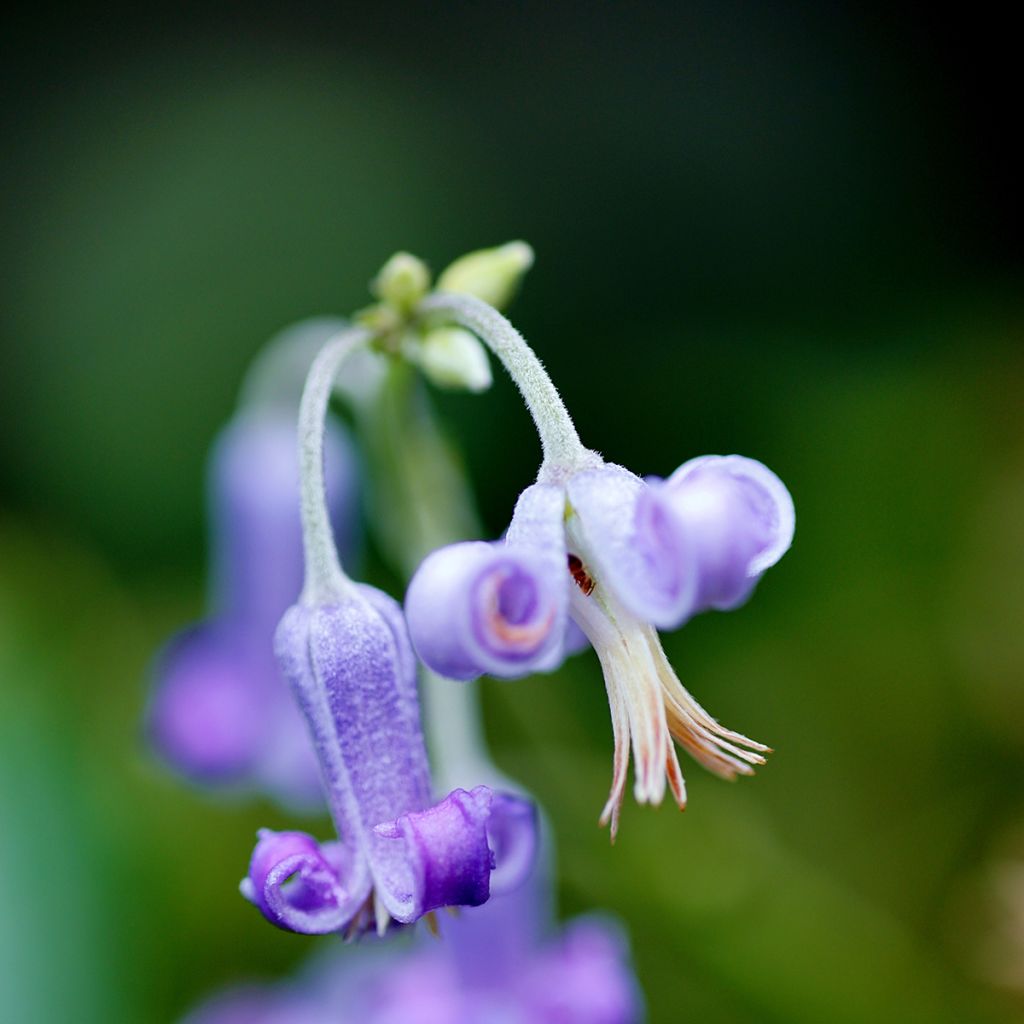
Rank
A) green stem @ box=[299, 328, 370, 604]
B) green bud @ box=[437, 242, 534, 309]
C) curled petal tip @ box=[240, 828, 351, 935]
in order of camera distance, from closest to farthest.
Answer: curled petal tip @ box=[240, 828, 351, 935]
green stem @ box=[299, 328, 370, 604]
green bud @ box=[437, 242, 534, 309]

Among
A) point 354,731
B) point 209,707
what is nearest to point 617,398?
point 209,707

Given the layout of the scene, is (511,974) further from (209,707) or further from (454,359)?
(454,359)

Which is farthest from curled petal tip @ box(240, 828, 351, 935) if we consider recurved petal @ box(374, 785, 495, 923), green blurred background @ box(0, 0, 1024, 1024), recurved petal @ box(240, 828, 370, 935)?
green blurred background @ box(0, 0, 1024, 1024)

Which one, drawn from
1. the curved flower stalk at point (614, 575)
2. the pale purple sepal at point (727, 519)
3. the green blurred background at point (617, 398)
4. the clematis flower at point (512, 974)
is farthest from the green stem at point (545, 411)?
the green blurred background at point (617, 398)

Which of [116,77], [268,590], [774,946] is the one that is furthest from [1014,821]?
[116,77]

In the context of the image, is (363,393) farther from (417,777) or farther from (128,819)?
(128,819)

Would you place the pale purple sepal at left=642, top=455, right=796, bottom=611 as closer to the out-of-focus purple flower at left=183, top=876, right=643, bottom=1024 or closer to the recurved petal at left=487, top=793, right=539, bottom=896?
the recurved petal at left=487, top=793, right=539, bottom=896
